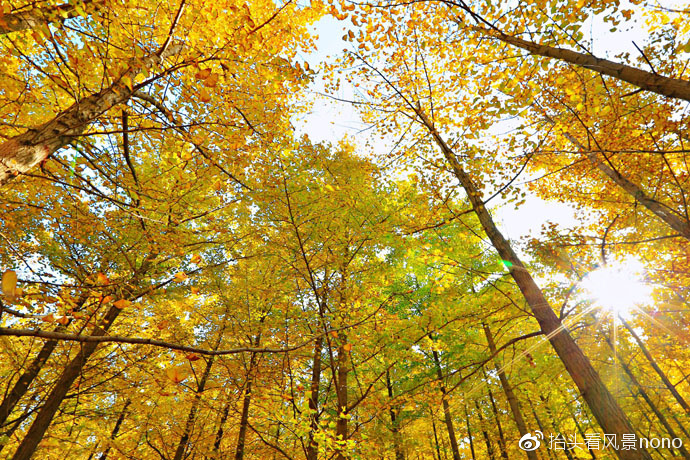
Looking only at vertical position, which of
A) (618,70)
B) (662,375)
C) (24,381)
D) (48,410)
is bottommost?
(48,410)

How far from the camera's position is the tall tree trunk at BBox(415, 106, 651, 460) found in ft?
8.58

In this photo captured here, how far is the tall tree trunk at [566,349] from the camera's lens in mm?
2615

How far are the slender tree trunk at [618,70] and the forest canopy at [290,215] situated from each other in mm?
29

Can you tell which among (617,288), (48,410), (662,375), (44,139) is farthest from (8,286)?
(662,375)

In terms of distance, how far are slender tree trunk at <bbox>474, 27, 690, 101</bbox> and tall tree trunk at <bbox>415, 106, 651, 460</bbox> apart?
1.50 m

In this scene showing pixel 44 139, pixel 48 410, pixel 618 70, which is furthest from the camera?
pixel 48 410

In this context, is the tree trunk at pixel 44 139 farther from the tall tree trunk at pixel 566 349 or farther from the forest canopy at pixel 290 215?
the tall tree trunk at pixel 566 349

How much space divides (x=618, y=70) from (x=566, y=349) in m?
2.85

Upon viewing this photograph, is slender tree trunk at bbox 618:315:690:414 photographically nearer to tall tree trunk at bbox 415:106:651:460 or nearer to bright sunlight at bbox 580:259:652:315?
bright sunlight at bbox 580:259:652:315

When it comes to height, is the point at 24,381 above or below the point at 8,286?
above

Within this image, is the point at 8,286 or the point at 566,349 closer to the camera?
the point at 8,286

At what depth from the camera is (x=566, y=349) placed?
3025mm

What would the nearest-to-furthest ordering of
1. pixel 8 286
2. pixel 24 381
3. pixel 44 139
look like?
pixel 8 286 → pixel 44 139 → pixel 24 381

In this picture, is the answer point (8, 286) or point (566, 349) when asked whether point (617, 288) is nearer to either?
point (566, 349)
